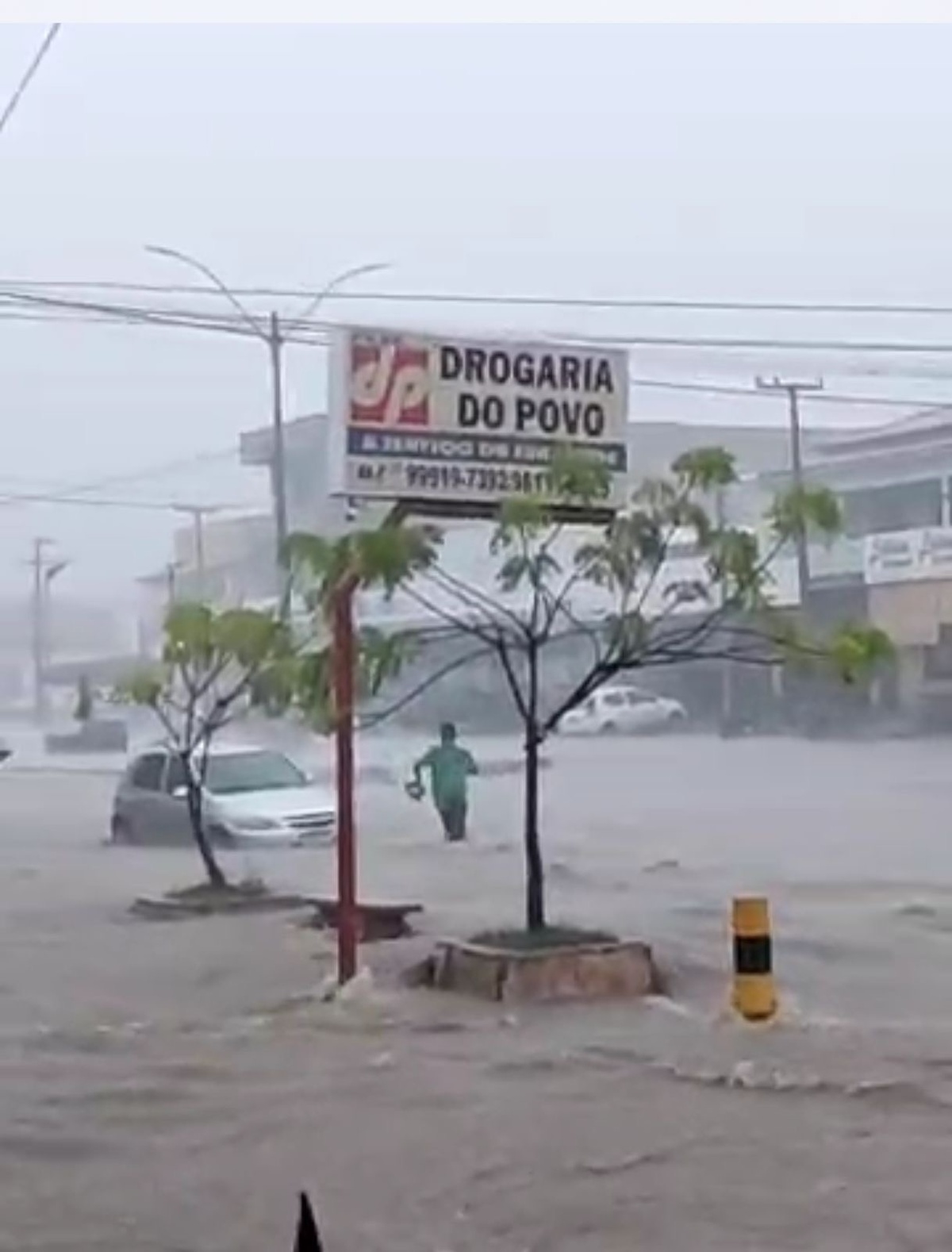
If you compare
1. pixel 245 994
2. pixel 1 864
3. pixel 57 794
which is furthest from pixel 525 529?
pixel 57 794

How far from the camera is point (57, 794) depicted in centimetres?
3800

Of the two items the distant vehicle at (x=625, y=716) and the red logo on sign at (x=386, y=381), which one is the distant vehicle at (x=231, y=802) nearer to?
the red logo on sign at (x=386, y=381)

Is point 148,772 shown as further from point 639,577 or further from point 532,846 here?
point 639,577

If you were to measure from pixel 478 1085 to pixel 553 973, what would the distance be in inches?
98.1

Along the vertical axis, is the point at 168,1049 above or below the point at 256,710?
below

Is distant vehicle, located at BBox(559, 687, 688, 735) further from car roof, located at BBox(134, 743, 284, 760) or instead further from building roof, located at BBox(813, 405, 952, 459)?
car roof, located at BBox(134, 743, 284, 760)

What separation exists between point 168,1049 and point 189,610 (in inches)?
328

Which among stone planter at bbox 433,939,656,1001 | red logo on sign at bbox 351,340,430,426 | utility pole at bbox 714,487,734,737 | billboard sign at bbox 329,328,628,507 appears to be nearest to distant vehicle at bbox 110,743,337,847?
billboard sign at bbox 329,328,628,507

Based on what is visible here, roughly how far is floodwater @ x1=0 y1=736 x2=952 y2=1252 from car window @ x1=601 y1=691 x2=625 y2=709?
53.3 ft

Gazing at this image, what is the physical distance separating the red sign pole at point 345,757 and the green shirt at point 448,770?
11.2 metres

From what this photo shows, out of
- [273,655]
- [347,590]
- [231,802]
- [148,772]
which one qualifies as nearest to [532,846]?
[347,590]

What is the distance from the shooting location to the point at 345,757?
14.1m

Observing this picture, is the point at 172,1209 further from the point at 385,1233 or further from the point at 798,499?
the point at 798,499

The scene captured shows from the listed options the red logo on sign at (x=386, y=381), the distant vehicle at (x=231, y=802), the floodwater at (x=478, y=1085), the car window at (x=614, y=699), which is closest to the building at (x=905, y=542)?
the car window at (x=614, y=699)
